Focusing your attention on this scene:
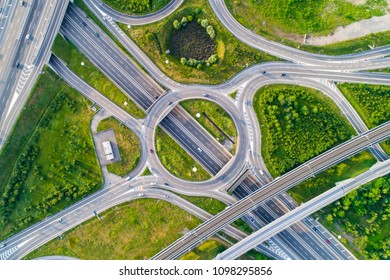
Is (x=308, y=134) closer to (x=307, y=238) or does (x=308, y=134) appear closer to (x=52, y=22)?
(x=307, y=238)

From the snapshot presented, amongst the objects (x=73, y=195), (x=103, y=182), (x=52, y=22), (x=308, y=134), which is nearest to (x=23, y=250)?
(x=73, y=195)

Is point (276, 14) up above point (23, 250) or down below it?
above

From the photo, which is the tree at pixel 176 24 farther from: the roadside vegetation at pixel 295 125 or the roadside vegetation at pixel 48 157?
the roadside vegetation at pixel 48 157

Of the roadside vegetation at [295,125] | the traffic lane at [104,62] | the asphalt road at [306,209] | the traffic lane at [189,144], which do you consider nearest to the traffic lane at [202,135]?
the traffic lane at [189,144]

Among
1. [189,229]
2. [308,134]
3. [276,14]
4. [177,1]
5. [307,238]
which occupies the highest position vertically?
[177,1]

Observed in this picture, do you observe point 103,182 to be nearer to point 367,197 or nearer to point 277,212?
point 277,212

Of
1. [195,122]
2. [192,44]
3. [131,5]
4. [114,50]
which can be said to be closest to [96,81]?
[114,50]
